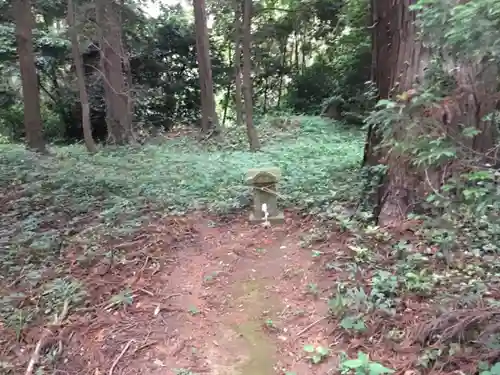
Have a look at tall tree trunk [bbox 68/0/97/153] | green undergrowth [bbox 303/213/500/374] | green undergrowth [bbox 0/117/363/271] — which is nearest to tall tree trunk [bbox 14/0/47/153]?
green undergrowth [bbox 0/117/363/271]

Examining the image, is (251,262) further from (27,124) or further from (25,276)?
(27,124)

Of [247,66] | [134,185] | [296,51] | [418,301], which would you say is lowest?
[418,301]

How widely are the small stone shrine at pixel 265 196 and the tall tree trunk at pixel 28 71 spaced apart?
19.1ft

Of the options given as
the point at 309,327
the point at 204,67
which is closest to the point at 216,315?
the point at 309,327

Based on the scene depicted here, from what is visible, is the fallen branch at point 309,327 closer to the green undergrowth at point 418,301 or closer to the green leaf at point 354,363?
→ the green undergrowth at point 418,301

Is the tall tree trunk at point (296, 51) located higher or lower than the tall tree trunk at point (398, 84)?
higher

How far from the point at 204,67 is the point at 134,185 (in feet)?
21.7

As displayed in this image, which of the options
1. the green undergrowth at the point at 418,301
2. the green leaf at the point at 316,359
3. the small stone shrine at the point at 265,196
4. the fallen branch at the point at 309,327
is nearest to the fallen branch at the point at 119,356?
the fallen branch at the point at 309,327

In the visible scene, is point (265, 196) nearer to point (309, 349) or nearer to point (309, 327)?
point (309, 327)

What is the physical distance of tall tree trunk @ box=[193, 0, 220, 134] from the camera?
12.3 metres

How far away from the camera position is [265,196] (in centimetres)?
575

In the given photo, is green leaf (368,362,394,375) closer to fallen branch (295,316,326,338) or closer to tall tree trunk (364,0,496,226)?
fallen branch (295,316,326,338)

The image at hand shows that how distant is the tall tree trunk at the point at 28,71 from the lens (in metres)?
9.23

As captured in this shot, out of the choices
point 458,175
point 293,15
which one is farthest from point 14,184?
point 293,15
